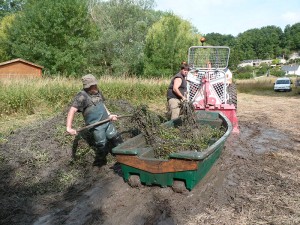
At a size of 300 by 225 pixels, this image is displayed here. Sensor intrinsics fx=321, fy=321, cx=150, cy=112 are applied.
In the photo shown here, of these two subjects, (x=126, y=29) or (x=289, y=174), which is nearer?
(x=289, y=174)

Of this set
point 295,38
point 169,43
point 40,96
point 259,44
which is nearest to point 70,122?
point 40,96

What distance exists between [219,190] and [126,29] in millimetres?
27406

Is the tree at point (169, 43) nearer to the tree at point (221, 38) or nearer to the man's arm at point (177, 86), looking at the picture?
the man's arm at point (177, 86)

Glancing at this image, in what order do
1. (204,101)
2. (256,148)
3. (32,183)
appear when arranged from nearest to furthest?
(32,183) < (256,148) < (204,101)

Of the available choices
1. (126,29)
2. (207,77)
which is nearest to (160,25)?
(126,29)

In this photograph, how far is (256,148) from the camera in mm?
7090

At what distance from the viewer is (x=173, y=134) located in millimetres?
6082

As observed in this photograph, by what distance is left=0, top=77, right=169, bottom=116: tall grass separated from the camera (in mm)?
11422

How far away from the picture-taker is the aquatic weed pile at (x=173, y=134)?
5285mm

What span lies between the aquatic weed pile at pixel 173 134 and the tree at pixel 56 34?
22209 mm

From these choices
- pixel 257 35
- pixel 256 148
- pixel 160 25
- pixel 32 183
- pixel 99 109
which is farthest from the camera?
pixel 257 35

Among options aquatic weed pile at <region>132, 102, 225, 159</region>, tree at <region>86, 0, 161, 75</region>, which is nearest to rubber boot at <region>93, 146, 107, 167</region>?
aquatic weed pile at <region>132, 102, 225, 159</region>

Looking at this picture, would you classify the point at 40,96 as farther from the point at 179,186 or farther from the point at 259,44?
the point at 259,44

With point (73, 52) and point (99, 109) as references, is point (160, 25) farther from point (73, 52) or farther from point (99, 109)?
point (99, 109)
